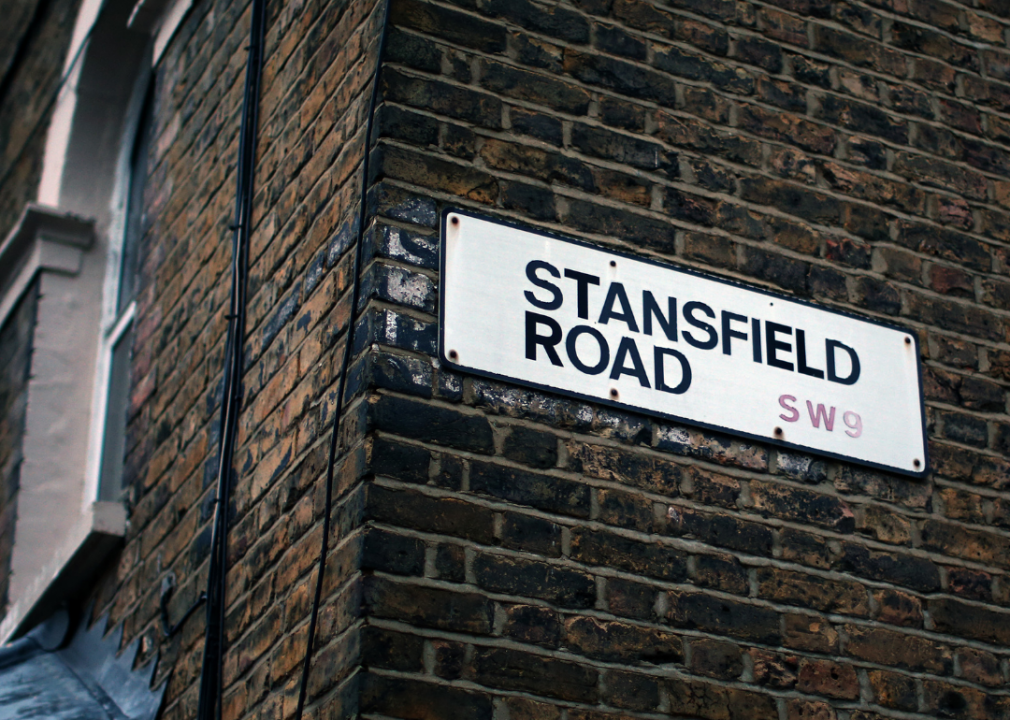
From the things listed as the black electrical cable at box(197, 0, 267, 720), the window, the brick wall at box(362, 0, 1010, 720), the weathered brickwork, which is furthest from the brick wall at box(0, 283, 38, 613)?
the brick wall at box(362, 0, 1010, 720)

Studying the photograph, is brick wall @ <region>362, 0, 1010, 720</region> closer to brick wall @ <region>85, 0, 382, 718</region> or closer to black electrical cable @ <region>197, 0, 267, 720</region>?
brick wall @ <region>85, 0, 382, 718</region>

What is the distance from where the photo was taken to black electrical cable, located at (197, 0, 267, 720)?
11.8 ft

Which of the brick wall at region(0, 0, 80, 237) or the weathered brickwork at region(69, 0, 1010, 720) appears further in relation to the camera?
the brick wall at region(0, 0, 80, 237)

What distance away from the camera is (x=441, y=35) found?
3510 millimetres

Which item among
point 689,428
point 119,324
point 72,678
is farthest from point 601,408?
point 119,324

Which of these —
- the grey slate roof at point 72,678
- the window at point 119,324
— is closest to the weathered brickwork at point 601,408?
the grey slate roof at point 72,678

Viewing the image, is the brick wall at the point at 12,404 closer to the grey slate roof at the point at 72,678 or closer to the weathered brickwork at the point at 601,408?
the grey slate roof at the point at 72,678

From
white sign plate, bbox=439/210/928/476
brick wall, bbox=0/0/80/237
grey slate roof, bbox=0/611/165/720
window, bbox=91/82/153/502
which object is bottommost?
grey slate roof, bbox=0/611/165/720

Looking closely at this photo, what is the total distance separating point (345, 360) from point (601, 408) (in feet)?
2.15

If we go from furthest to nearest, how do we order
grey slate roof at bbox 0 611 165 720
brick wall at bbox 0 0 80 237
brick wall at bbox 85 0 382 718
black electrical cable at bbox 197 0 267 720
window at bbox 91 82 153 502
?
brick wall at bbox 0 0 80 237, window at bbox 91 82 153 502, grey slate roof at bbox 0 611 165 720, black electrical cable at bbox 197 0 267 720, brick wall at bbox 85 0 382 718

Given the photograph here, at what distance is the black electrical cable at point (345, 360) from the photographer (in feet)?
9.90

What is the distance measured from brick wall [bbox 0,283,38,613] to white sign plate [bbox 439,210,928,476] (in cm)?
302

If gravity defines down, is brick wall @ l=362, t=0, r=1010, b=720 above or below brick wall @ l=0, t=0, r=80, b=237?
below

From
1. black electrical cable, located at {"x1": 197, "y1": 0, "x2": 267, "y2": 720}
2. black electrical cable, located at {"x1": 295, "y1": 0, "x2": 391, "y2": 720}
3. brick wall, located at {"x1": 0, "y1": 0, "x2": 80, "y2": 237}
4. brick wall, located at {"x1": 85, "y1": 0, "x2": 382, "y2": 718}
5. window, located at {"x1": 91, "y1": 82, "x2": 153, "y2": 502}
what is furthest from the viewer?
brick wall, located at {"x1": 0, "y1": 0, "x2": 80, "y2": 237}
